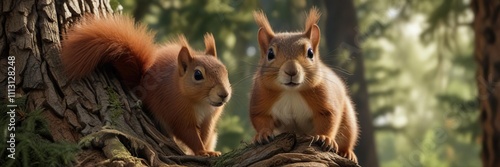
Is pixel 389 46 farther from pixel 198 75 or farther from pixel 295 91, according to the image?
pixel 295 91

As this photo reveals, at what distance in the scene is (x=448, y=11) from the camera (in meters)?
7.93

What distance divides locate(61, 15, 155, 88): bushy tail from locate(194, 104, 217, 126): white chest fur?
1.04 ft

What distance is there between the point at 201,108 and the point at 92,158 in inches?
30.8

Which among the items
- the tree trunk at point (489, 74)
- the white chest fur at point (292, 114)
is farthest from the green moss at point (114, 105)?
the tree trunk at point (489, 74)

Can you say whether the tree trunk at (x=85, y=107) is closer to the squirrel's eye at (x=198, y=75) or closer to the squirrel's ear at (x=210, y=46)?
the squirrel's eye at (x=198, y=75)

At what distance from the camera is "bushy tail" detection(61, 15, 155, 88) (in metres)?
3.30

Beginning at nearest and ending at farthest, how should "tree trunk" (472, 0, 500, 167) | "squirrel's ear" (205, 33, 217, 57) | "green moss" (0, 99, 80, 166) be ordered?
"green moss" (0, 99, 80, 166) < "squirrel's ear" (205, 33, 217, 57) < "tree trunk" (472, 0, 500, 167)

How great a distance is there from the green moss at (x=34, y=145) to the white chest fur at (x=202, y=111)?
73 cm

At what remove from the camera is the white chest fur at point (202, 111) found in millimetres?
3564

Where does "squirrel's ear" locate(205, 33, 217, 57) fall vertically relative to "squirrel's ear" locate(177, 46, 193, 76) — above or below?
above

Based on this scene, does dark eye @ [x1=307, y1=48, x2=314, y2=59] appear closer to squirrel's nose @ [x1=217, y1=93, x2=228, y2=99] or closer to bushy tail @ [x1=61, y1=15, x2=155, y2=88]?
squirrel's nose @ [x1=217, y1=93, x2=228, y2=99]

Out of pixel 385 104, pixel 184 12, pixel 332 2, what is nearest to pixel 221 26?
pixel 184 12

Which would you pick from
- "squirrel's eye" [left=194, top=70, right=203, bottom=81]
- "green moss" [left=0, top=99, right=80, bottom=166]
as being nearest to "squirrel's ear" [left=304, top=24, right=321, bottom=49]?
"squirrel's eye" [left=194, top=70, right=203, bottom=81]

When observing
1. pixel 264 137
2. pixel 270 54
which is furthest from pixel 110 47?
pixel 264 137
